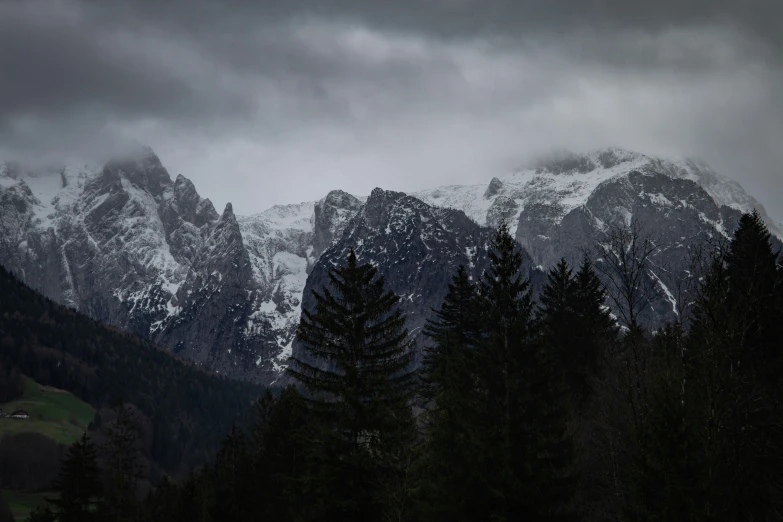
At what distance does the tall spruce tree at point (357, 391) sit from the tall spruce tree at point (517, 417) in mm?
5066

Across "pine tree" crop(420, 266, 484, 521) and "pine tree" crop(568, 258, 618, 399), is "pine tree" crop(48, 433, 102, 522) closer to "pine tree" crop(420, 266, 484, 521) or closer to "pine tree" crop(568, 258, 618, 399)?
"pine tree" crop(420, 266, 484, 521)

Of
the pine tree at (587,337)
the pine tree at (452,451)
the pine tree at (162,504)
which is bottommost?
the pine tree at (162,504)

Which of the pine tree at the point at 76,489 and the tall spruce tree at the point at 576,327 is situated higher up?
the tall spruce tree at the point at 576,327

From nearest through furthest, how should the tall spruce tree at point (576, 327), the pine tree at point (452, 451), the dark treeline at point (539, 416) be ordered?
1. the dark treeline at point (539, 416)
2. the pine tree at point (452, 451)
3. the tall spruce tree at point (576, 327)

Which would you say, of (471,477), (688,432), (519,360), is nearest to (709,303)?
(688,432)

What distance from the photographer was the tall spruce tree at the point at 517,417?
906 inches

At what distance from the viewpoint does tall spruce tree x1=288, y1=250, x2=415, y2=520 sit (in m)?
28.2

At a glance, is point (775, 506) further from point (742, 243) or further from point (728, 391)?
point (742, 243)

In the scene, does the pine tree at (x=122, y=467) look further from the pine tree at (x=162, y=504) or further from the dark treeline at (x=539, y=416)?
the dark treeline at (x=539, y=416)

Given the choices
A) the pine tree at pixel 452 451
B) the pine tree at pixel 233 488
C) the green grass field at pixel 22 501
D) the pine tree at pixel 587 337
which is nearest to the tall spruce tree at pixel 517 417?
the pine tree at pixel 452 451

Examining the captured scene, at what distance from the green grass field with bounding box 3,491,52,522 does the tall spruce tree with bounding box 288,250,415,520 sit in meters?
109

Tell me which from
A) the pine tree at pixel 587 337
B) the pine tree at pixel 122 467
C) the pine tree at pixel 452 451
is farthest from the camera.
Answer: the pine tree at pixel 122 467

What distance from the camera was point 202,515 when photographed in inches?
1706

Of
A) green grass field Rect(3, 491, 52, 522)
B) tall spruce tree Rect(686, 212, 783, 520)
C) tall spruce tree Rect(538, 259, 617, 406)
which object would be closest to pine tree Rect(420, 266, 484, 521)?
tall spruce tree Rect(686, 212, 783, 520)
